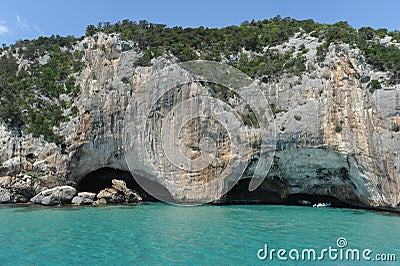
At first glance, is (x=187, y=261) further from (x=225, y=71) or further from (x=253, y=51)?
(x=253, y=51)

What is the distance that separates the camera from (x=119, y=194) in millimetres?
25766

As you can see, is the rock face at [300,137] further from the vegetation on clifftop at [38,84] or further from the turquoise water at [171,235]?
the turquoise water at [171,235]

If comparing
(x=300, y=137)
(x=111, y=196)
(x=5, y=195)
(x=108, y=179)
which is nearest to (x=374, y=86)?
(x=300, y=137)

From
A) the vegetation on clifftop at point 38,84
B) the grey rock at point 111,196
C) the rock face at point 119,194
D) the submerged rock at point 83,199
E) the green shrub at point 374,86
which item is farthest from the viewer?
the vegetation on clifftop at point 38,84

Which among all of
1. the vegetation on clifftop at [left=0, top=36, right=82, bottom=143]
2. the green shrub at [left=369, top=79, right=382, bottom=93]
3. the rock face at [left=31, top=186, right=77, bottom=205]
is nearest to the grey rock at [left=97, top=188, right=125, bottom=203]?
the rock face at [left=31, top=186, right=77, bottom=205]

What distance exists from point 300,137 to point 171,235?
13.9m

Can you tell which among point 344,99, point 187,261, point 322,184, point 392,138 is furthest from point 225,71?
point 187,261

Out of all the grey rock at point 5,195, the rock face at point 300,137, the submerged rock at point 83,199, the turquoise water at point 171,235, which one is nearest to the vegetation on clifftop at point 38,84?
the rock face at point 300,137

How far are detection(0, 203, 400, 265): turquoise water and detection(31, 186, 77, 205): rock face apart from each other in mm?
2308

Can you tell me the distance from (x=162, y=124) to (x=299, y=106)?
434 inches

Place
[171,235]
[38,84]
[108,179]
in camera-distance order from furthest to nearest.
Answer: [38,84] < [108,179] < [171,235]

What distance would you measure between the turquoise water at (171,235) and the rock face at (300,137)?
12.0ft

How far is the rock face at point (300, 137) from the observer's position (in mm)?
21516

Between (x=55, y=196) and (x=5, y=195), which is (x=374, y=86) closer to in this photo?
(x=55, y=196)
